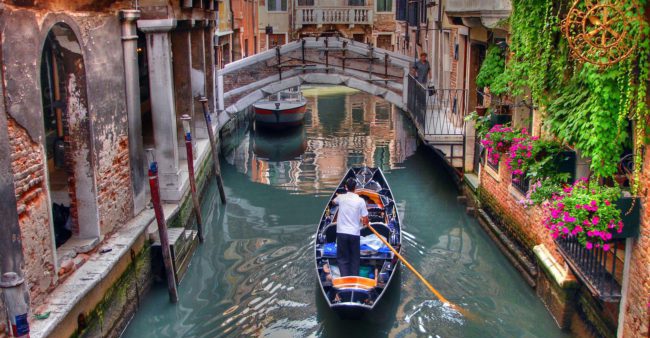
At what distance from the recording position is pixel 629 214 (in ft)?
13.8

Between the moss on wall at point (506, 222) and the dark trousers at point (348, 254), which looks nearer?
the dark trousers at point (348, 254)

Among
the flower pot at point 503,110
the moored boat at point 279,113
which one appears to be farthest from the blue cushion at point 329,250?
the moored boat at point 279,113

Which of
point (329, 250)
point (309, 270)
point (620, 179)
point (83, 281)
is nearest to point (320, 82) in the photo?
point (309, 270)

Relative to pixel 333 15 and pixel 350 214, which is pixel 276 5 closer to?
pixel 333 15

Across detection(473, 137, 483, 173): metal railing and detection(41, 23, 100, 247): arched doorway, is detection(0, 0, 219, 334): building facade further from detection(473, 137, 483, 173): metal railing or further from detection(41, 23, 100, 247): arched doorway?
detection(473, 137, 483, 173): metal railing

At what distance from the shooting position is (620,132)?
426 centimetres

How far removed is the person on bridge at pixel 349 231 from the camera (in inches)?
221

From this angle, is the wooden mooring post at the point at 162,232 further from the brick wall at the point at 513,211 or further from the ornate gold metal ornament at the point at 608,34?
the ornate gold metal ornament at the point at 608,34

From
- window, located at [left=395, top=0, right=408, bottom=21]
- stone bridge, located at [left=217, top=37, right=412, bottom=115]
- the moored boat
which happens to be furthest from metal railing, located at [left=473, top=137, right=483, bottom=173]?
window, located at [left=395, top=0, right=408, bottom=21]

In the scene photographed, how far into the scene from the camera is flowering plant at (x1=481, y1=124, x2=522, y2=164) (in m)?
6.07

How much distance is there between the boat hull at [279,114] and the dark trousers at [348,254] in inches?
394

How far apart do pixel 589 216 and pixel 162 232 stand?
3406 mm

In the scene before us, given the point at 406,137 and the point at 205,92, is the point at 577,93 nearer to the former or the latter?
the point at 205,92

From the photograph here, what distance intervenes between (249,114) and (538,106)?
13559 mm
